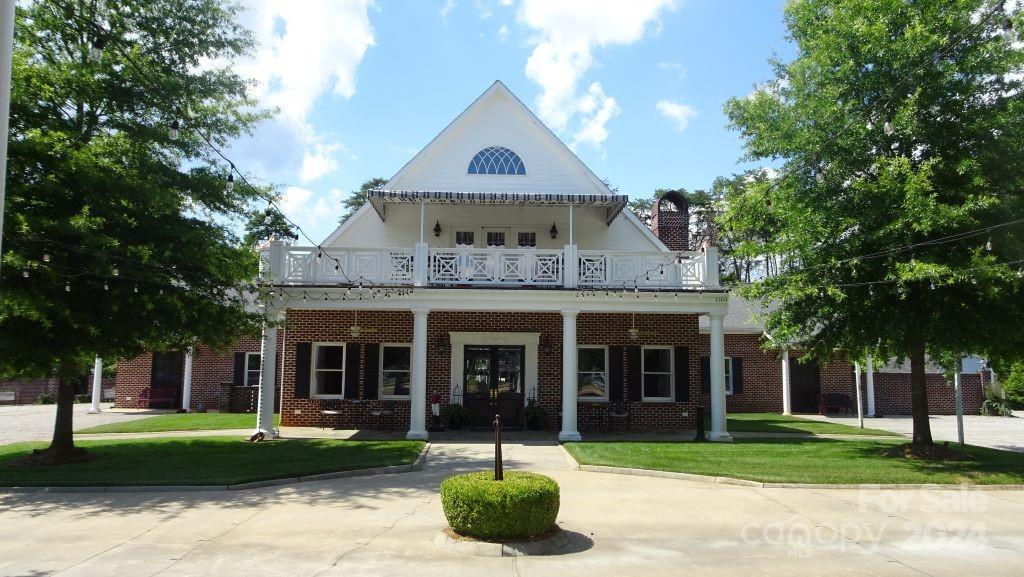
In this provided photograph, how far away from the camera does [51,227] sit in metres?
10.8

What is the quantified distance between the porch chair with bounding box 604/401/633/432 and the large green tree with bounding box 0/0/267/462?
9.86 meters

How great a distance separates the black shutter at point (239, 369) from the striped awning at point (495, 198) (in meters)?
11.4

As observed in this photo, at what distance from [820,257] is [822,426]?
9.92 metres

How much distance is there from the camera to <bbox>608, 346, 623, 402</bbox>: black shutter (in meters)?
18.9

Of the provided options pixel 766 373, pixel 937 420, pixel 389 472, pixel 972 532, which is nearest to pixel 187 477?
pixel 389 472

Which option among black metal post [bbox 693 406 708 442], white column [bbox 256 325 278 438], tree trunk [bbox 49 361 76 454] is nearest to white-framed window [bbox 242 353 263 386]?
white column [bbox 256 325 278 438]

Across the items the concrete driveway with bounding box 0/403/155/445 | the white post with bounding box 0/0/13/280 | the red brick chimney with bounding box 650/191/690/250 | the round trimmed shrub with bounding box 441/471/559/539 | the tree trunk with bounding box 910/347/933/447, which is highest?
the red brick chimney with bounding box 650/191/690/250

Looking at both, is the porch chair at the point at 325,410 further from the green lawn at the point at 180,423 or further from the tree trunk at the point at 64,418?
the tree trunk at the point at 64,418

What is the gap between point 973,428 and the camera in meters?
23.2

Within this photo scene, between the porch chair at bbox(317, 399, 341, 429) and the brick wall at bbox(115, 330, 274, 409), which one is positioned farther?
the brick wall at bbox(115, 330, 274, 409)

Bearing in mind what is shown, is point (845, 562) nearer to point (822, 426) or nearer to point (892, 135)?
point (892, 135)

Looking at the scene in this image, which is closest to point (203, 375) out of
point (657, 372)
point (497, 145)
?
point (497, 145)

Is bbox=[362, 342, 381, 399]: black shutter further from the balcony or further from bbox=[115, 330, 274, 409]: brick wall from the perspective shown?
bbox=[115, 330, 274, 409]: brick wall

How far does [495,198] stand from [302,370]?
24.5 feet
